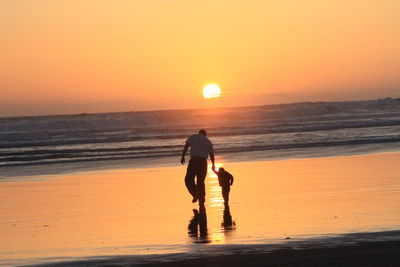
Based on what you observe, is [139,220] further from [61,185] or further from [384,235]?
[61,185]

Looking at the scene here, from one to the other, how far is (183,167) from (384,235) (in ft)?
47.2

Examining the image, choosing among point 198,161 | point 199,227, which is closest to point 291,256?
point 199,227

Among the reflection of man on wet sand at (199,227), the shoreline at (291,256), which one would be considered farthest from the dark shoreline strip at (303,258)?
the reflection of man on wet sand at (199,227)

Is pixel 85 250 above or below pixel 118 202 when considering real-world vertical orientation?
below

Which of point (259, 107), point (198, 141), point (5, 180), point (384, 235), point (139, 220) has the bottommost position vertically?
point (384, 235)

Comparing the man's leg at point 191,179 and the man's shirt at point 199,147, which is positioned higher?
the man's shirt at point 199,147

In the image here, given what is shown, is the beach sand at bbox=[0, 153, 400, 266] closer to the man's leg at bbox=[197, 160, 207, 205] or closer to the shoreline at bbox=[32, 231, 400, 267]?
the shoreline at bbox=[32, 231, 400, 267]

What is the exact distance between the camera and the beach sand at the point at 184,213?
10.6 metres

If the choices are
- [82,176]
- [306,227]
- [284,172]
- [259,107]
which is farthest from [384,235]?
[259,107]

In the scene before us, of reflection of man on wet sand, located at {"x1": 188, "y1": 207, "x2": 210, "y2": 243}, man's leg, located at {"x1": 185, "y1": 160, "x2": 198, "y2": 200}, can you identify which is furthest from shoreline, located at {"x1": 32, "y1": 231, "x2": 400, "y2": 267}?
man's leg, located at {"x1": 185, "y1": 160, "x2": 198, "y2": 200}

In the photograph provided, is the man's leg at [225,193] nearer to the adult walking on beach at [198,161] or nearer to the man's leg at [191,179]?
the adult walking on beach at [198,161]

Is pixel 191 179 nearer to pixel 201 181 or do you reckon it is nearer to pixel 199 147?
pixel 201 181

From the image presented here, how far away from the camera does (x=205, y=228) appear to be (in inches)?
485

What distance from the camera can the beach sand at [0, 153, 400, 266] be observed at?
34.8ft
